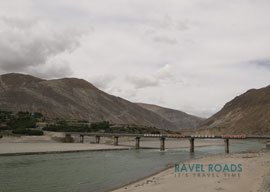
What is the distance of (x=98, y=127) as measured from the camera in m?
170

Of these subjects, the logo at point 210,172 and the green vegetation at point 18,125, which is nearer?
the logo at point 210,172

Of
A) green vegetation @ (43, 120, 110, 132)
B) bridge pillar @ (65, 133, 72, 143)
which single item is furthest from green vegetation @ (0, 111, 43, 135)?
bridge pillar @ (65, 133, 72, 143)

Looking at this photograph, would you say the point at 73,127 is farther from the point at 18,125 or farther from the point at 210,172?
the point at 210,172

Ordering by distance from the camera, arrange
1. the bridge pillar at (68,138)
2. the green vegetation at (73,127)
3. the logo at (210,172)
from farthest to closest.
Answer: the green vegetation at (73,127)
the bridge pillar at (68,138)
the logo at (210,172)

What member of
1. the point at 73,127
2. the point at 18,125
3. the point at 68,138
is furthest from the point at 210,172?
the point at 73,127

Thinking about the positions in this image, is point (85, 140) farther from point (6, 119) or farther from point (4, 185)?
point (4, 185)

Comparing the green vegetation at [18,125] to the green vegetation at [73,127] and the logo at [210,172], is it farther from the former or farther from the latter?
the logo at [210,172]

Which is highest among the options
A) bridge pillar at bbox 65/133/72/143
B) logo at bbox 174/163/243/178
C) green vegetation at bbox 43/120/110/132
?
green vegetation at bbox 43/120/110/132

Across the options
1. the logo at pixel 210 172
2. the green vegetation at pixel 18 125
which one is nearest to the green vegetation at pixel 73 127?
the green vegetation at pixel 18 125

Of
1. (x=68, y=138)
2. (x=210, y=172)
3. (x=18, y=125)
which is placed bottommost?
(x=210, y=172)

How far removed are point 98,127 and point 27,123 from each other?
34998 millimetres

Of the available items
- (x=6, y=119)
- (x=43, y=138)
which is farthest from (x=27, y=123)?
(x=43, y=138)

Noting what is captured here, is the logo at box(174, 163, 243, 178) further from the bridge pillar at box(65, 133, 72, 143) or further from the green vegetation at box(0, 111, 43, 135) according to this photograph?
the green vegetation at box(0, 111, 43, 135)

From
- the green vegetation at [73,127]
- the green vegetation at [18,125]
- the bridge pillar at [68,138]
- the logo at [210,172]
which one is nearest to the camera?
the logo at [210,172]
